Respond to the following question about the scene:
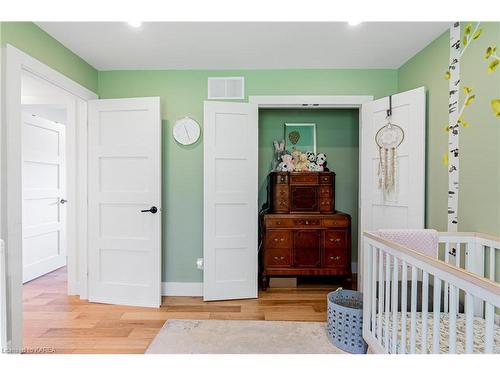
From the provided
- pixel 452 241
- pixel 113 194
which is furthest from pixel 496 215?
pixel 113 194

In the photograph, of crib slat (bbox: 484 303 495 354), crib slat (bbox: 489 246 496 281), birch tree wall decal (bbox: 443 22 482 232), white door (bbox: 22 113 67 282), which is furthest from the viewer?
white door (bbox: 22 113 67 282)

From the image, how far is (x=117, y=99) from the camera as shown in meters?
2.83

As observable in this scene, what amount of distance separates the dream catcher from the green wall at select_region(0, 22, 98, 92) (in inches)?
111

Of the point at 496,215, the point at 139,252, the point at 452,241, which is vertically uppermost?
the point at 496,215

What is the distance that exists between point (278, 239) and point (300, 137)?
1371 mm

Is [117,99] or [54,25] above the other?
[54,25]

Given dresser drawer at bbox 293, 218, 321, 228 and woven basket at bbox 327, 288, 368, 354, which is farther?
dresser drawer at bbox 293, 218, 321, 228

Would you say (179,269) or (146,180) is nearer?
(146,180)

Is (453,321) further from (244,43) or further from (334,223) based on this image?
(244,43)

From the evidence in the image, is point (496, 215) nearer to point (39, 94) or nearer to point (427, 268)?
point (427, 268)

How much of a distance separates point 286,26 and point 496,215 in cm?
185

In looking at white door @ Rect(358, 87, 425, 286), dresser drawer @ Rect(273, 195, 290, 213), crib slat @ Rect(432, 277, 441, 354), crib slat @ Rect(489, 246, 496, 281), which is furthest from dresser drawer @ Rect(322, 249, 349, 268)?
crib slat @ Rect(432, 277, 441, 354)

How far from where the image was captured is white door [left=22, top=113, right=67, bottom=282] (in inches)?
137

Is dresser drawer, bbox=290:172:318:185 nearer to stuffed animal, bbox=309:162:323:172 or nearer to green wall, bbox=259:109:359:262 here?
stuffed animal, bbox=309:162:323:172
